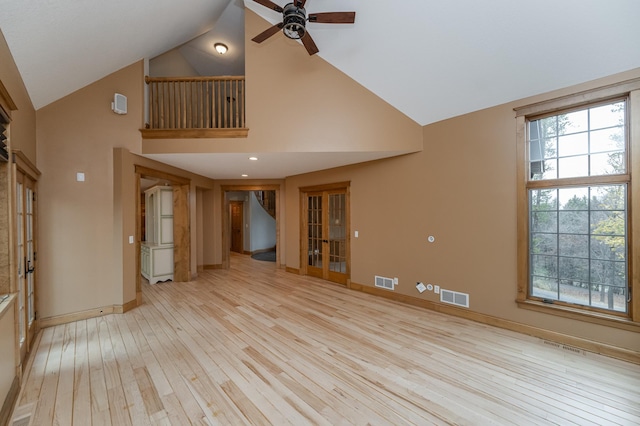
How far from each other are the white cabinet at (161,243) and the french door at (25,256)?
212 cm

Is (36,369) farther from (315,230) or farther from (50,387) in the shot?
(315,230)

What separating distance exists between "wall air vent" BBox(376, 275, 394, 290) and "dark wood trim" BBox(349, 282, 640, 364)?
0.27 feet

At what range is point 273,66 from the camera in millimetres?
3863

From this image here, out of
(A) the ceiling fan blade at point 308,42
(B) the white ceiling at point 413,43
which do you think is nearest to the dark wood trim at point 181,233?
(B) the white ceiling at point 413,43

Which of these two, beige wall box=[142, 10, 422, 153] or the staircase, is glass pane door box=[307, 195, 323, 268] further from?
the staircase

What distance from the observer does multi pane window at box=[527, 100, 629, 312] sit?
266 centimetres

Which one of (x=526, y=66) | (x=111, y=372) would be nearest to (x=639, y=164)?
(x=526, y=66)

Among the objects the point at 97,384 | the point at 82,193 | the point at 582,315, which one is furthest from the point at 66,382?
the point at 582,315

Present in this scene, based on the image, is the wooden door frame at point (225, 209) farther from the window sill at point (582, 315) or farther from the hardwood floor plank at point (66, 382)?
the window sill at point (582, 315)

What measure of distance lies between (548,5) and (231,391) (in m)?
4.41

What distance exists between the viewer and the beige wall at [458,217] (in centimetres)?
323

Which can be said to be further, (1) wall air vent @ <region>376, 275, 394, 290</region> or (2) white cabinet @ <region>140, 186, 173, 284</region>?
(2) white cabinet @ <region>140, 186, 173, 284</region>

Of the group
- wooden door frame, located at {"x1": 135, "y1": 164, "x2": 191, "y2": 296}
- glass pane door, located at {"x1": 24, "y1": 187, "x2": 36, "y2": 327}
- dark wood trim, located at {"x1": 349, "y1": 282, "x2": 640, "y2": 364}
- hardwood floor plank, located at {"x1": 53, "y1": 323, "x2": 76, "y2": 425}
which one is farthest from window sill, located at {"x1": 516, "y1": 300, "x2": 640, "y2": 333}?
glass pane door, located at {"x1": 24, "y1": 187, "x2": 36, "y2": 327}

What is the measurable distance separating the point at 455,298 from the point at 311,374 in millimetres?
2438
